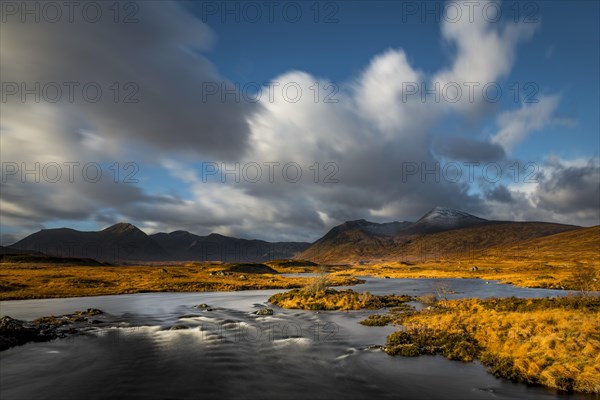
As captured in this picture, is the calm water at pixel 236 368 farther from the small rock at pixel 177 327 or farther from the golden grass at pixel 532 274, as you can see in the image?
the golden grass at pixel 532 274

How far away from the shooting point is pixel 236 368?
21891 millimetres

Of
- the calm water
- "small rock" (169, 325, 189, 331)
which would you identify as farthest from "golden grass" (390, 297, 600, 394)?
"small rock" (169, 325, 189, 331)

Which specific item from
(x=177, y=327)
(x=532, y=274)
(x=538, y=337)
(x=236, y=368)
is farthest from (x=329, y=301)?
(x=532, y=274)

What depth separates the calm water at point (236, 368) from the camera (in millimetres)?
17917

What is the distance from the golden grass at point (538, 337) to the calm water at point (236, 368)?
4.68 ft

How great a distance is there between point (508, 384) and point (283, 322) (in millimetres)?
23978

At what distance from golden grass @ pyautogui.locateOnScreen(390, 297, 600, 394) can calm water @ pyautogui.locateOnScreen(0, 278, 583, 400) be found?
56.2 inches

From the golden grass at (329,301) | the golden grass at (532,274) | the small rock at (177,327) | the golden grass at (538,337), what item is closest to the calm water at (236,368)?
the small rock at (177,327)

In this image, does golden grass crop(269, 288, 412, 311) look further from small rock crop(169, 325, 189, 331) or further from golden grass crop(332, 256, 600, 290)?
golden grass crop(332, 256, 600, 290)

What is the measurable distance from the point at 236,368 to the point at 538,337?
2041cm

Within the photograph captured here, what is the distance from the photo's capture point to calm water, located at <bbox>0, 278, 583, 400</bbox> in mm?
17917

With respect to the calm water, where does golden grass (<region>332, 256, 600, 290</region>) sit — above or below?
below

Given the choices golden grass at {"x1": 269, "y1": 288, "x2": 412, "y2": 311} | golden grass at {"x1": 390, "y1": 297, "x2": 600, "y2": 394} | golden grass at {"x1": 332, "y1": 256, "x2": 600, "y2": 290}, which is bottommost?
golden grass at {"x1": 332, "y1": 256, "x2": 600, "y2": 290}

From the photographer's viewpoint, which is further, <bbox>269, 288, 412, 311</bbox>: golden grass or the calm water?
<bbox>269, 288, 412, 311</bbox>: golden grass
